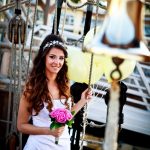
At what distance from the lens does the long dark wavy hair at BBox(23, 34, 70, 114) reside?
83.1 inches

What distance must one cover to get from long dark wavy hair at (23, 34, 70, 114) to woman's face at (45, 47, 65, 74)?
0.03 meters

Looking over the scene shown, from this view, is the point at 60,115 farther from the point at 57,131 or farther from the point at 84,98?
the point at 84,98

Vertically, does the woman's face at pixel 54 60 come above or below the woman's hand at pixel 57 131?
above

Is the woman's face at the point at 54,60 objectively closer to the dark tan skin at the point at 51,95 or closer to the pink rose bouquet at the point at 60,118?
the dark tan skin at the point at 51,95

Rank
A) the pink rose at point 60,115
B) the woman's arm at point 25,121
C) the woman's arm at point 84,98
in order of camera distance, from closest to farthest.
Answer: the pink rose at point 60,115 < the woman's arm at point 25,121 < the woman's arm at point 84,98

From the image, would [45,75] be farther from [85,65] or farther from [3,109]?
[3,109]

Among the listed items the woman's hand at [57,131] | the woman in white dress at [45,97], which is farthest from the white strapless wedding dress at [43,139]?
the woman's hand at [57,131]

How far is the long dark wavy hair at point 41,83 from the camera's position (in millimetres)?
2111

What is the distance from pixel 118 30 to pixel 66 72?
151cm

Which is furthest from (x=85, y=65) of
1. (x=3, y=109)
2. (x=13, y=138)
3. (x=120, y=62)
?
(x=3, y=109)

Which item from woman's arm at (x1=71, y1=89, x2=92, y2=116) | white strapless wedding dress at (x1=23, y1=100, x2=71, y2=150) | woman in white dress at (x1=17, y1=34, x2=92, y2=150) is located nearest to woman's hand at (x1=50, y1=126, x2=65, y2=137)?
woman in white dress at (x1=17, y1=34, x2=92, y2=150)

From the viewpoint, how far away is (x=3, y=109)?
3.84 m

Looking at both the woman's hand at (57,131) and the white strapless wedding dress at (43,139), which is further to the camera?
the white strapless wedding dress at (43,139)

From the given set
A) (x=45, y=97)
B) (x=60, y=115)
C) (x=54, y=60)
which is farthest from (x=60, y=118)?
(x=54, y=60)
